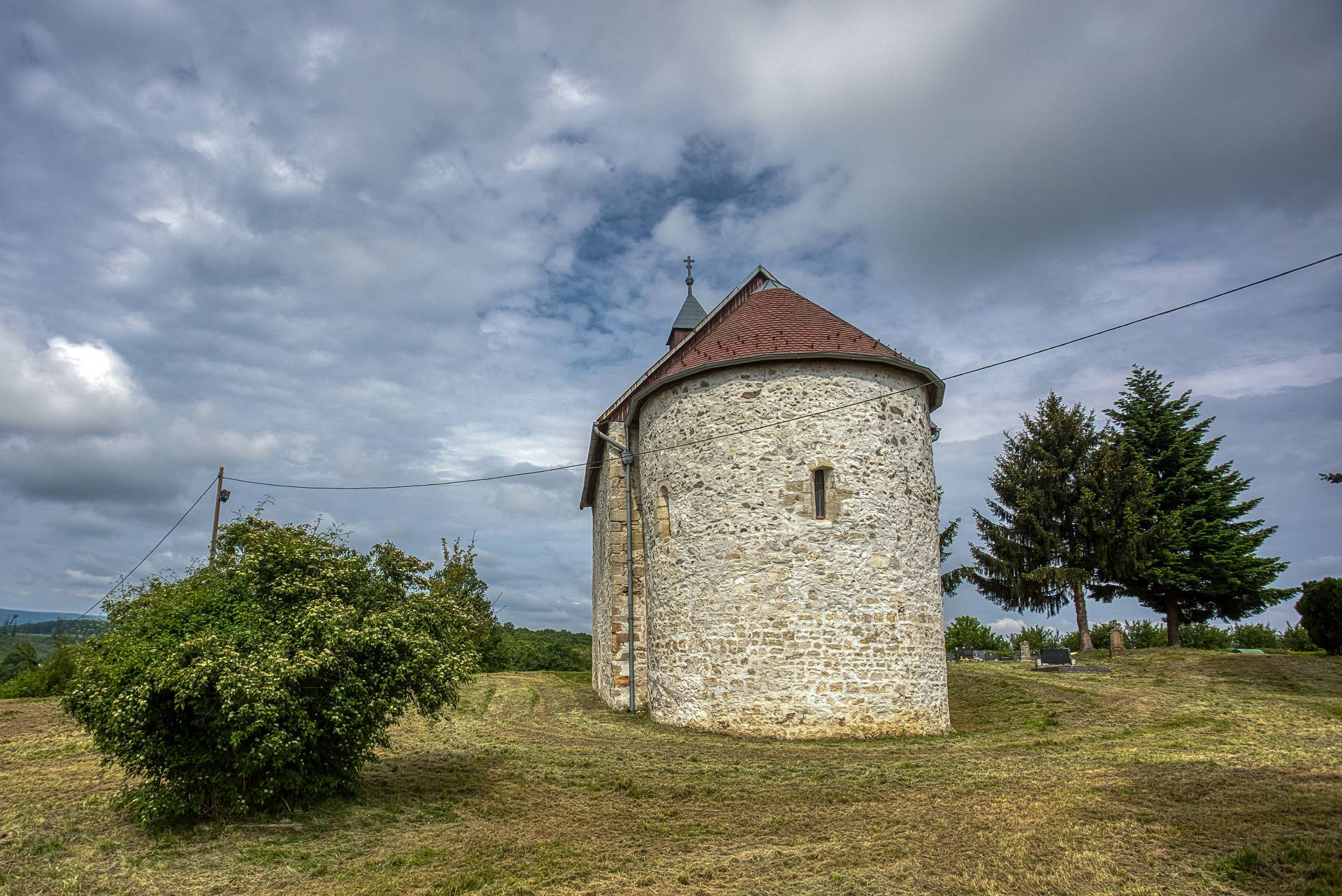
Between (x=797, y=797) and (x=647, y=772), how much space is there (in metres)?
2.28

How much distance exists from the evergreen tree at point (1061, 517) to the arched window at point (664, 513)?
A: 18.0 meters

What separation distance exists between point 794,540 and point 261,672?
865cm

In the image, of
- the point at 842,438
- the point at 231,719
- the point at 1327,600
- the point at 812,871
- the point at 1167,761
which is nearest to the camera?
the point at 812,871

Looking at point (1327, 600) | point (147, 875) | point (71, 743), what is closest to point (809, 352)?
point (147, 875)

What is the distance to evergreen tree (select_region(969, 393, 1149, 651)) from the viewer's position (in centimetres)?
2667

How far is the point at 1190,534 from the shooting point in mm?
26453

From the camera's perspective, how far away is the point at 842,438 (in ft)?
44.6

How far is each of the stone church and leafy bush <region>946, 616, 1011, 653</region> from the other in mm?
28559

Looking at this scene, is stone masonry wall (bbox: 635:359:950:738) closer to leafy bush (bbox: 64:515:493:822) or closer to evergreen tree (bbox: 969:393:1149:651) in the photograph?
leafy bush (bbox: 64:515:493:822)

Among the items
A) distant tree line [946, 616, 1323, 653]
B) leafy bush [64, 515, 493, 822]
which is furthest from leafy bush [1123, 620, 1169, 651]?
leafy bush [64, 515, 493, 822]

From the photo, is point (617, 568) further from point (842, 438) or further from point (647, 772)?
point (647, 772)

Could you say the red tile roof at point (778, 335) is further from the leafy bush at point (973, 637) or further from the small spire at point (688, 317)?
the leafy bush at point (973, 637)

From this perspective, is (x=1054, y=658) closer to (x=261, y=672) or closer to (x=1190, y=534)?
(x=1190, y=534)

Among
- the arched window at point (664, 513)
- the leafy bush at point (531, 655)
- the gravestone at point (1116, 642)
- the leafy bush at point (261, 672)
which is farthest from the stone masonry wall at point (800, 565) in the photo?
the leafy bush at point (531, 655)
